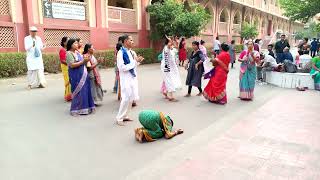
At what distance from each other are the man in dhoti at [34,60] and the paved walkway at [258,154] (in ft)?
20.6

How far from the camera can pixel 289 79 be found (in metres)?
9.95

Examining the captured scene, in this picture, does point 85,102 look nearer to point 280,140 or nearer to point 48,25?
point 280,140

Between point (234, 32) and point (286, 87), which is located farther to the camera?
point (234, 32)

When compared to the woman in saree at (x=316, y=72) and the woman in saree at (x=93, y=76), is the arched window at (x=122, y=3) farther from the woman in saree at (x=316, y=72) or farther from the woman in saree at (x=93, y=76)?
the woman in saree at (x=93, y=76)

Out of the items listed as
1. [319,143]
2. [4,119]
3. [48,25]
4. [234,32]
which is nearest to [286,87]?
Answer: [319,143]

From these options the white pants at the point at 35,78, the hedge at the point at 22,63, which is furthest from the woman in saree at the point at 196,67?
the hedge at the point at 22,63

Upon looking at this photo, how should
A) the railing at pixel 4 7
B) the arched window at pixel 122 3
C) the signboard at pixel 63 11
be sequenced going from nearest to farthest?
the railing at pixel 4 7 → the signboard at pixel 63 11 → the arched window at pixel 122 3

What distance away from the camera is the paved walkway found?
354 centimetres

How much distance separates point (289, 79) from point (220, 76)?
3.85 metres

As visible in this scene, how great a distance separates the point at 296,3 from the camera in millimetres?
24812

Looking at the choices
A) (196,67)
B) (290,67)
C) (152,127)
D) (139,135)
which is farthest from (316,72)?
(139,135)

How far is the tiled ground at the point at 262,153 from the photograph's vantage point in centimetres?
354

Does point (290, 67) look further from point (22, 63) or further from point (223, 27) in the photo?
point (223, 27)

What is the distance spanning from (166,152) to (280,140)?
1.84 m
